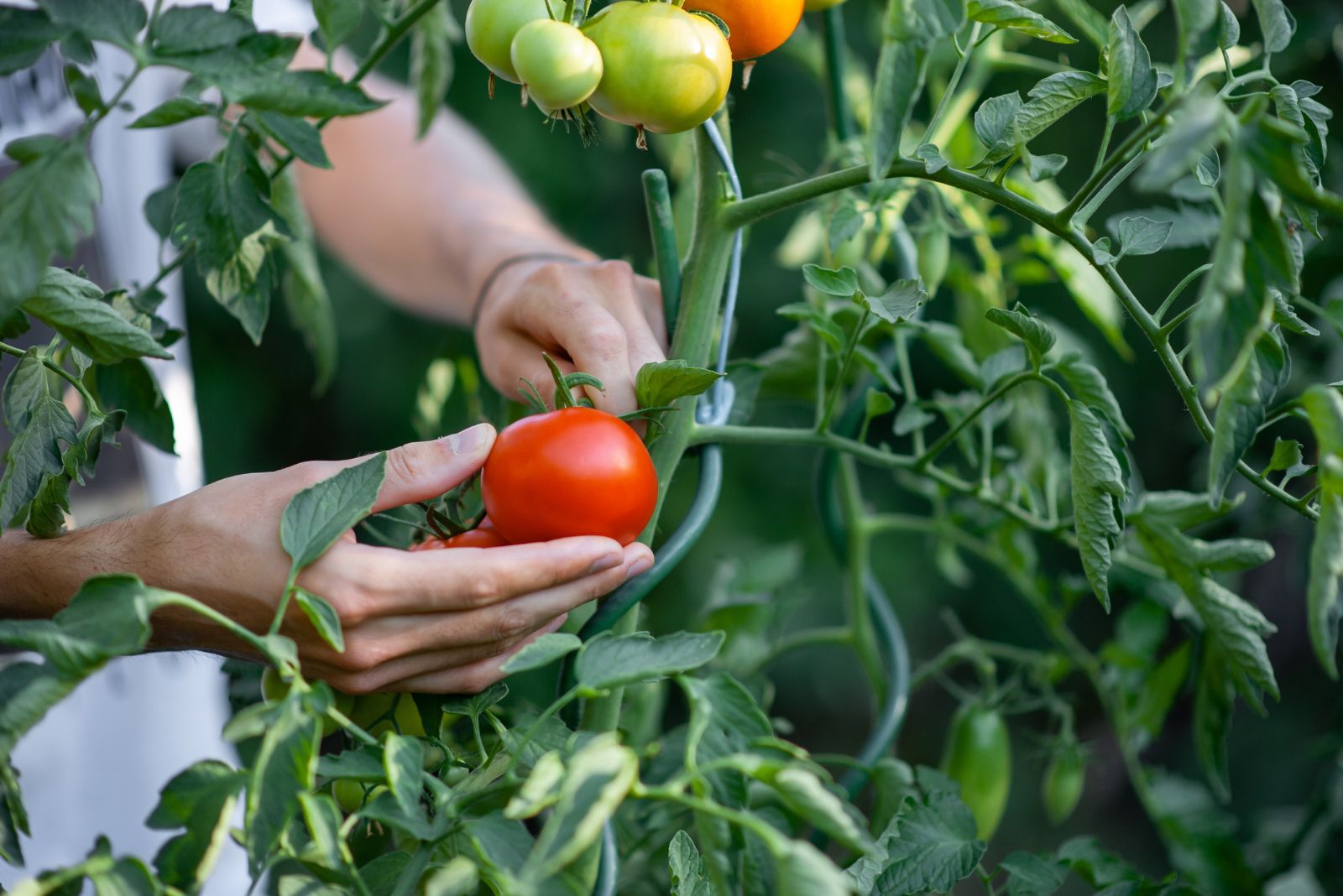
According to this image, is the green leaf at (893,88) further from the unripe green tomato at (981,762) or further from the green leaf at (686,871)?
the unripe green tomato at (981,762)

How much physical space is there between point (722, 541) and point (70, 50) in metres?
1.24

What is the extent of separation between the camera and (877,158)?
31cm

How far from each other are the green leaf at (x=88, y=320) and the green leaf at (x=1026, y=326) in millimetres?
304

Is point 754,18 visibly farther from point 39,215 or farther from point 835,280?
point 39,215

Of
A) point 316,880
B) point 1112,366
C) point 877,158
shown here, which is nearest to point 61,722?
point 316,880

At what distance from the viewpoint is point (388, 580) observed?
0.40m

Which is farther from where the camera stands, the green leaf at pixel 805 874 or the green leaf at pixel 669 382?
the green leaf at pixel 669 382

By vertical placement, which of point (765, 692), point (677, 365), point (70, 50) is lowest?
point (765, 692)

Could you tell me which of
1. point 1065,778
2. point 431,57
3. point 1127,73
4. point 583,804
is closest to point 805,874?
point 583,804

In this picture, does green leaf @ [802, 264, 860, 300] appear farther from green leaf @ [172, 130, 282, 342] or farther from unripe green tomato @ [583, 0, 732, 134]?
green leaf @ [172, 130, 282, 342]

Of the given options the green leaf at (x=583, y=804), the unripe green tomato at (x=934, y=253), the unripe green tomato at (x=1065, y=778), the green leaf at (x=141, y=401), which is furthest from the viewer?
the unripe green tomato at (x=1065, y=778)

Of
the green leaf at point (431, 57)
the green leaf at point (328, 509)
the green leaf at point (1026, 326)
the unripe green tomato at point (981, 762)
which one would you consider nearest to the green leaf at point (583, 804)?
the green leaf at point (328, 509)

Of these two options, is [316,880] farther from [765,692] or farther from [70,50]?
[765,692]

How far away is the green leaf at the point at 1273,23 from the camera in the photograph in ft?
1.21
